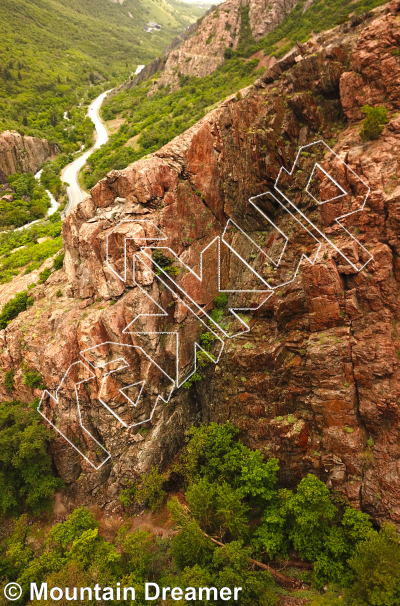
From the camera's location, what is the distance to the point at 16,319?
26.6m

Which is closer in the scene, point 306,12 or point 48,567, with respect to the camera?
point 48,567

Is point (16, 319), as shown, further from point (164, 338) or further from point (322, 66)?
point (322, 66)

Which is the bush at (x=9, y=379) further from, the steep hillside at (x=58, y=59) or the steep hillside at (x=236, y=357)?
the steep hillside at (x=58, y=59)

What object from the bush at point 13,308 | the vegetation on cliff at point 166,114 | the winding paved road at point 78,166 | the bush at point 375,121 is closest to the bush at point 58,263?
the bush at point 13,308

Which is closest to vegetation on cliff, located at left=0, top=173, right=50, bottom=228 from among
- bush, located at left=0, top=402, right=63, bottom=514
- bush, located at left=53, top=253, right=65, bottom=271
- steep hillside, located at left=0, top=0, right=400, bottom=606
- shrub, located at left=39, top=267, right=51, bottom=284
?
shrub, located at left=39, top=267, right=51, bottom=284

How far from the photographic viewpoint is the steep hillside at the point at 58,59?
76812 mm

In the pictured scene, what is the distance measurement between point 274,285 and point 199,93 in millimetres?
46543

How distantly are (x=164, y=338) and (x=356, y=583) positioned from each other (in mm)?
17880

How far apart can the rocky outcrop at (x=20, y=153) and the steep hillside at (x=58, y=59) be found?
216 inches

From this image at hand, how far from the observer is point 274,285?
74.7 ft

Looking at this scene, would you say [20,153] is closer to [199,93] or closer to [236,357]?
[199,93]

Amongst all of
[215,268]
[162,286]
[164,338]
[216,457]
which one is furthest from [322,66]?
[216,457]

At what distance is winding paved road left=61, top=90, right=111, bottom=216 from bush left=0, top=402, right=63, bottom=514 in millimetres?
34600

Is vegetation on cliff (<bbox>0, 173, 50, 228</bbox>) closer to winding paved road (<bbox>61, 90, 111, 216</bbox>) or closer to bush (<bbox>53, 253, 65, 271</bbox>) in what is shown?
winding paved road (<bbox>61, 90, 111, 216</bbox>)
